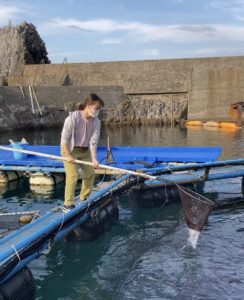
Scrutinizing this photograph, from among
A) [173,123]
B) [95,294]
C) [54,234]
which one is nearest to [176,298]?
[95,294]

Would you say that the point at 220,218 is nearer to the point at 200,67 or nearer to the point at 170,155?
the point at 170,155

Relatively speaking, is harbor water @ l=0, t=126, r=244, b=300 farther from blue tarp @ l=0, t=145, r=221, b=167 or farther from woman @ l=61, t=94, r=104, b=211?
blue tarp @ l=0, t=145, r=221, b=167

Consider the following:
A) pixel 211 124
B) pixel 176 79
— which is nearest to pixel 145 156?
pixel 211 124

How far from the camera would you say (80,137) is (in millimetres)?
8430

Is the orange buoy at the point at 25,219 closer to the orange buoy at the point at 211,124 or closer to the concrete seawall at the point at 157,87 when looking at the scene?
the orange buoy at the point at 211,124

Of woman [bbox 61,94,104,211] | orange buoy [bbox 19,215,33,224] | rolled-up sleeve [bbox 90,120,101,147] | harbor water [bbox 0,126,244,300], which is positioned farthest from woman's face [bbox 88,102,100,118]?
harbor water [bbox 0,126,244,300]

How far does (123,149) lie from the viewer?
Answer: 16656 mm

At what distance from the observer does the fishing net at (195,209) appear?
8.59 m

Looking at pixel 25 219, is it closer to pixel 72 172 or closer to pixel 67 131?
pixel 72 172

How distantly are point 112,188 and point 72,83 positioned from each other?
41.7 m

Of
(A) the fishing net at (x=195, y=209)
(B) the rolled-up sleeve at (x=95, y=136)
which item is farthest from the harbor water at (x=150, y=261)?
(B) the rolled-up sleeve at (x=95, y=136)

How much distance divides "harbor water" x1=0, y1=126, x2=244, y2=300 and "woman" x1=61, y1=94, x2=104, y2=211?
3.66ft

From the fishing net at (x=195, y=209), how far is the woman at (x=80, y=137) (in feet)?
6.02

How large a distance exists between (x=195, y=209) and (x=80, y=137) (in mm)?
2468
